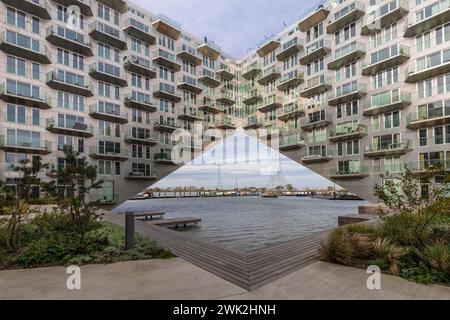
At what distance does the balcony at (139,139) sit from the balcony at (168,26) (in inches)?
700

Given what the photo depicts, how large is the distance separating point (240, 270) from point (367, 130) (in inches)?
1359

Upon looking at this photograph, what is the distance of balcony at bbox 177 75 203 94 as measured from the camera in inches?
1808

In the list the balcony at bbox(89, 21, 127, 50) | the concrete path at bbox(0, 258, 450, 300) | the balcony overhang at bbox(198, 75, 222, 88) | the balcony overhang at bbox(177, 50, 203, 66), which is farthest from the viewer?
the balcony overhang at bbox(198, 75, 222, 88)

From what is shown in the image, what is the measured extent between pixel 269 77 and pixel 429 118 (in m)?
26.9

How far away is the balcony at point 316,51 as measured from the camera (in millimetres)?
40484

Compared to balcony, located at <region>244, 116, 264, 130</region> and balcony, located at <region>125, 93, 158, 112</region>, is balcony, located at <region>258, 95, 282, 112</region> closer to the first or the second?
balcony, located at <region>244, 116, 264, 130</region>

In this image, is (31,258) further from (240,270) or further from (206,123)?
(206,123)

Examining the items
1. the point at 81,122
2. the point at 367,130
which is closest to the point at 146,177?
the point at 81,122

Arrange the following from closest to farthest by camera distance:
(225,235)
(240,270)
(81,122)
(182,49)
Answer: (240,270), (225,235), (81,122), (182,49)

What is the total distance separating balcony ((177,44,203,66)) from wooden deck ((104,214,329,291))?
4089 centimetres

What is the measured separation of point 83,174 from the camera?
9.41 m

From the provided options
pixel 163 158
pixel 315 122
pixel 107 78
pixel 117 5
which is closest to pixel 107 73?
pixel 107 78

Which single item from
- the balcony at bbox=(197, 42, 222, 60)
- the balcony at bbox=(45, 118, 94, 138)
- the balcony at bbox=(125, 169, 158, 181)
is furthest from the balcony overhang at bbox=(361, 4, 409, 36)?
the balcony at bbox=(45, 118, 94, 138)

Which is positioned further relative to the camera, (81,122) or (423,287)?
(81,122)
